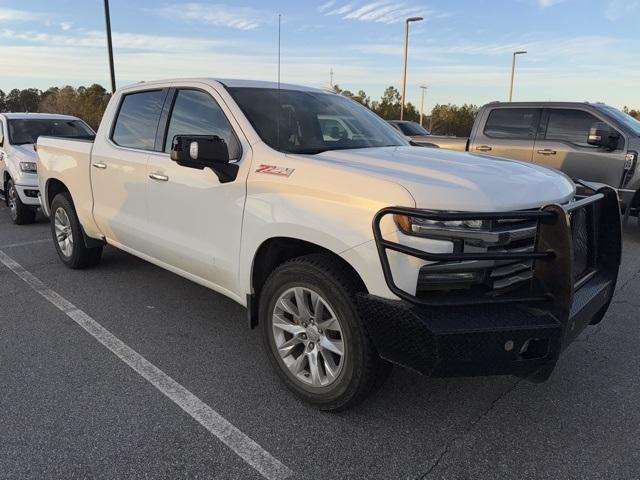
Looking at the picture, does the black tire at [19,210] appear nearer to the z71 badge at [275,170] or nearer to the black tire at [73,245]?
the black tire at [73,245]

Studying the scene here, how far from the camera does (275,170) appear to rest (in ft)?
10.00

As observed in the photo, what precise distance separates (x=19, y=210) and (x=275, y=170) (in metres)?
6.72

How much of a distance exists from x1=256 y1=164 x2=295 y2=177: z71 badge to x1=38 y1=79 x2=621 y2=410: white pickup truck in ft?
0.04

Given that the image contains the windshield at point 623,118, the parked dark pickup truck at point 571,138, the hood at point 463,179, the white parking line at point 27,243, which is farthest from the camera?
the windshield at point 623,118

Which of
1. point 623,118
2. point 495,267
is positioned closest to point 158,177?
point 495,267

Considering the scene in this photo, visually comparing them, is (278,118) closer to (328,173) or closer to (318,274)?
(328,173)

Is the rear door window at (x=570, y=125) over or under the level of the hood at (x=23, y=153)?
over

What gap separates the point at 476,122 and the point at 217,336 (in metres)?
6.71

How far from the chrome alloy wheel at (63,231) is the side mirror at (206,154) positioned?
2835 millimetres

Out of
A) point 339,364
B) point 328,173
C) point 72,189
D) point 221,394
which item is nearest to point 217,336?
point 221,394

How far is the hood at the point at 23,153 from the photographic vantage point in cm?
824

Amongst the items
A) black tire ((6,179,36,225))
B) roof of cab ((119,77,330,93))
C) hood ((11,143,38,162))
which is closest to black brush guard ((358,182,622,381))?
roof of cab ((119,77,330,93))

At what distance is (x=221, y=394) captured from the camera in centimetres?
313

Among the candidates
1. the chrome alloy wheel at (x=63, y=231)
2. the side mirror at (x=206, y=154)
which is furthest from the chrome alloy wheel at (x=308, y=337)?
the chrome alloy wheel at (x=63, y=231)
